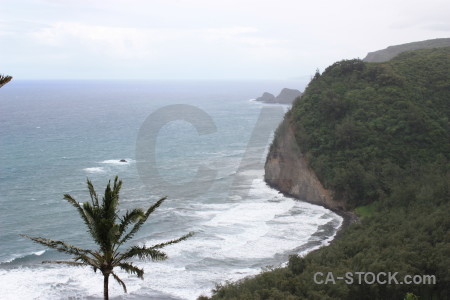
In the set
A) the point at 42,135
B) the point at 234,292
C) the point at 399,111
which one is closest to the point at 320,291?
the point at 234,292

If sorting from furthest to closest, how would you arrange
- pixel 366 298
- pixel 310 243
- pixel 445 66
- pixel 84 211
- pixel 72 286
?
pixel 445 66, pixel 310 243, pixel 72 286, pixel 366 298, pixel 84 211

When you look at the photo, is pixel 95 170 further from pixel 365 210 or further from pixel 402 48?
pixel 402 48

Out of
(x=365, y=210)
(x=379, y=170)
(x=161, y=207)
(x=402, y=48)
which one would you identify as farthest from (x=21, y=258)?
(x=402, y=48)

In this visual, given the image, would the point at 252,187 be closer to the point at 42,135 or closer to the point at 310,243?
the point at 310,243

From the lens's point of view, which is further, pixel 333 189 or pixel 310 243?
pixel 333 189

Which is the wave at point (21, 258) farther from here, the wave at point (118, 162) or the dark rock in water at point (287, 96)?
the dark rock in water at point (287, 96)
